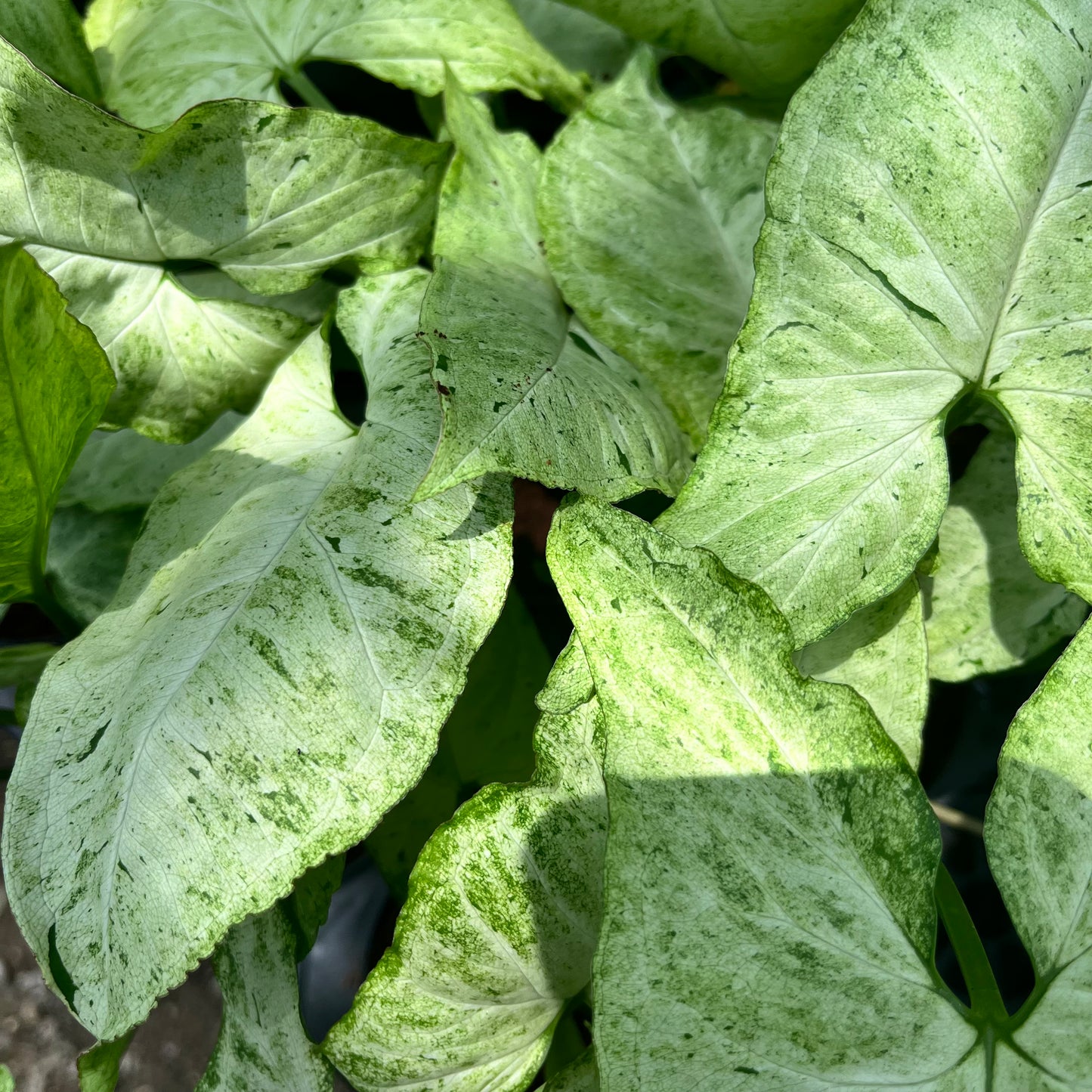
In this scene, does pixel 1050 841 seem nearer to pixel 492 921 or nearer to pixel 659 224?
pixel 492 921

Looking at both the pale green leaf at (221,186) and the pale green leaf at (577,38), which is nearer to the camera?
the pale green leaf at (221,186)

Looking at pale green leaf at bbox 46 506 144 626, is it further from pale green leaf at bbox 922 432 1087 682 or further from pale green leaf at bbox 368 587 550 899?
pale green leaf at bbox 922 432 1087 682

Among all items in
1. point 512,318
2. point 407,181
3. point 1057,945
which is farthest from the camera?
point 407,181

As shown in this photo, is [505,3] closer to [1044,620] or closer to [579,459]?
[579,459]

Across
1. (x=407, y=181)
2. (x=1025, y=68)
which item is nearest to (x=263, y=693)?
(x=407, y=181)

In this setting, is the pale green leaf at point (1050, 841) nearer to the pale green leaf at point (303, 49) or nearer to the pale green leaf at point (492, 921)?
the pale green leaf at point (492, 921)

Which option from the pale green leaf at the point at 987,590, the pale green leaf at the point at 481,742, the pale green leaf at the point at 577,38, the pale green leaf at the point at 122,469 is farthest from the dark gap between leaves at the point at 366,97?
the pale green leaf at the point at 987,590

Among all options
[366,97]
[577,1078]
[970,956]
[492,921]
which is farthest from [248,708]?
[366,97]

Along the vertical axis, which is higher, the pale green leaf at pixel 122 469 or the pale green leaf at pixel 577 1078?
the pale green leaf at pixel 122 469
